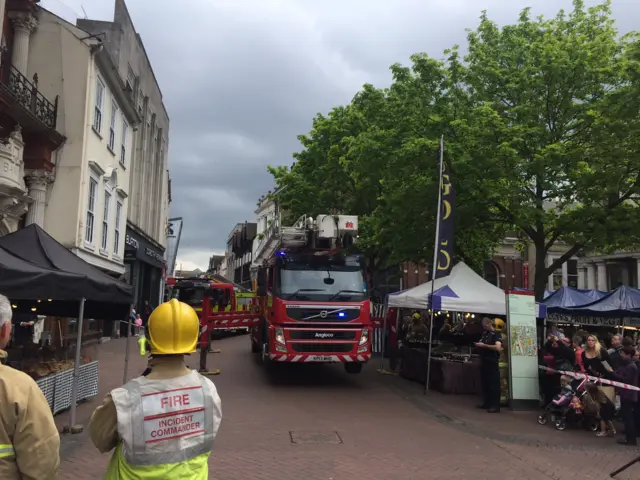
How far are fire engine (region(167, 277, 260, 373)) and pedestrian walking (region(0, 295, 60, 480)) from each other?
11.1 m

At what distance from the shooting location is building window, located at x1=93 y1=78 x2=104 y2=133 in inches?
693

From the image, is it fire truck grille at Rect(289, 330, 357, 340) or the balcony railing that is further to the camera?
the balcony railing

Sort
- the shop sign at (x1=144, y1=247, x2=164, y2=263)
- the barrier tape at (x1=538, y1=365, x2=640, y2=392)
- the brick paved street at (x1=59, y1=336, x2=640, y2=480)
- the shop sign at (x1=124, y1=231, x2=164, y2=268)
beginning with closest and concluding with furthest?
the brick paved street at (x1=59, y1=336, x2=640, y2=480), the barrier tape at (x1=538, y1=365, x2=640, y2=392), the shop sign at (x1=124, y1=231, x2=164, y2=268), the shop sign at (x1=144, y1=247, x2=164, y2=263)

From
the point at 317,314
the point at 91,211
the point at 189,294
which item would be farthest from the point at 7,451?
the point at 189,294

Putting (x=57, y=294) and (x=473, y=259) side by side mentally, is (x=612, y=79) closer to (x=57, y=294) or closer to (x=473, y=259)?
(x=473, y=259)

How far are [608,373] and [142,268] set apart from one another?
85.0 feet

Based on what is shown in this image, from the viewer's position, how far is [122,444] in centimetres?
260

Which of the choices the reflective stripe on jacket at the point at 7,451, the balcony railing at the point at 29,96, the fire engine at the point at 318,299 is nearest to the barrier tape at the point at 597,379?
the fire engine at the point at 318,299

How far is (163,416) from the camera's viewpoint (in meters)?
2.62

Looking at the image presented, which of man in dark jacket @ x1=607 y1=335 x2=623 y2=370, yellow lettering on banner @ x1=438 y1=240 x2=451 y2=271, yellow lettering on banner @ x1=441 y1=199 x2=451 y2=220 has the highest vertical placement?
yellow lettering on banner @ x1=441 y1=199 x2=451 y2=220

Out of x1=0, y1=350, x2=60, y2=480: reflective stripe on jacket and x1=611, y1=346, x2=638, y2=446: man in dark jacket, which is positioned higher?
x1=0, y1=350, x2=60, y2=480: reflective stripe on jacket

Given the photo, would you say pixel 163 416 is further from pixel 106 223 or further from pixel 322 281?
pixel 106 223

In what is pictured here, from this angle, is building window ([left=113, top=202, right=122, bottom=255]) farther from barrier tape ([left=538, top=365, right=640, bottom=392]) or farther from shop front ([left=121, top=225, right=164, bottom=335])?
barrier tape ([left=538, top=365, right=640, bottom=392])

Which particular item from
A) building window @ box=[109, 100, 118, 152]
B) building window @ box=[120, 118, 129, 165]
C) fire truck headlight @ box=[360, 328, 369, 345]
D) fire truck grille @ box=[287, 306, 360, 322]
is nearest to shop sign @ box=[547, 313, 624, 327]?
fire truck headlight @ box=[360, 328, 369, 345]
